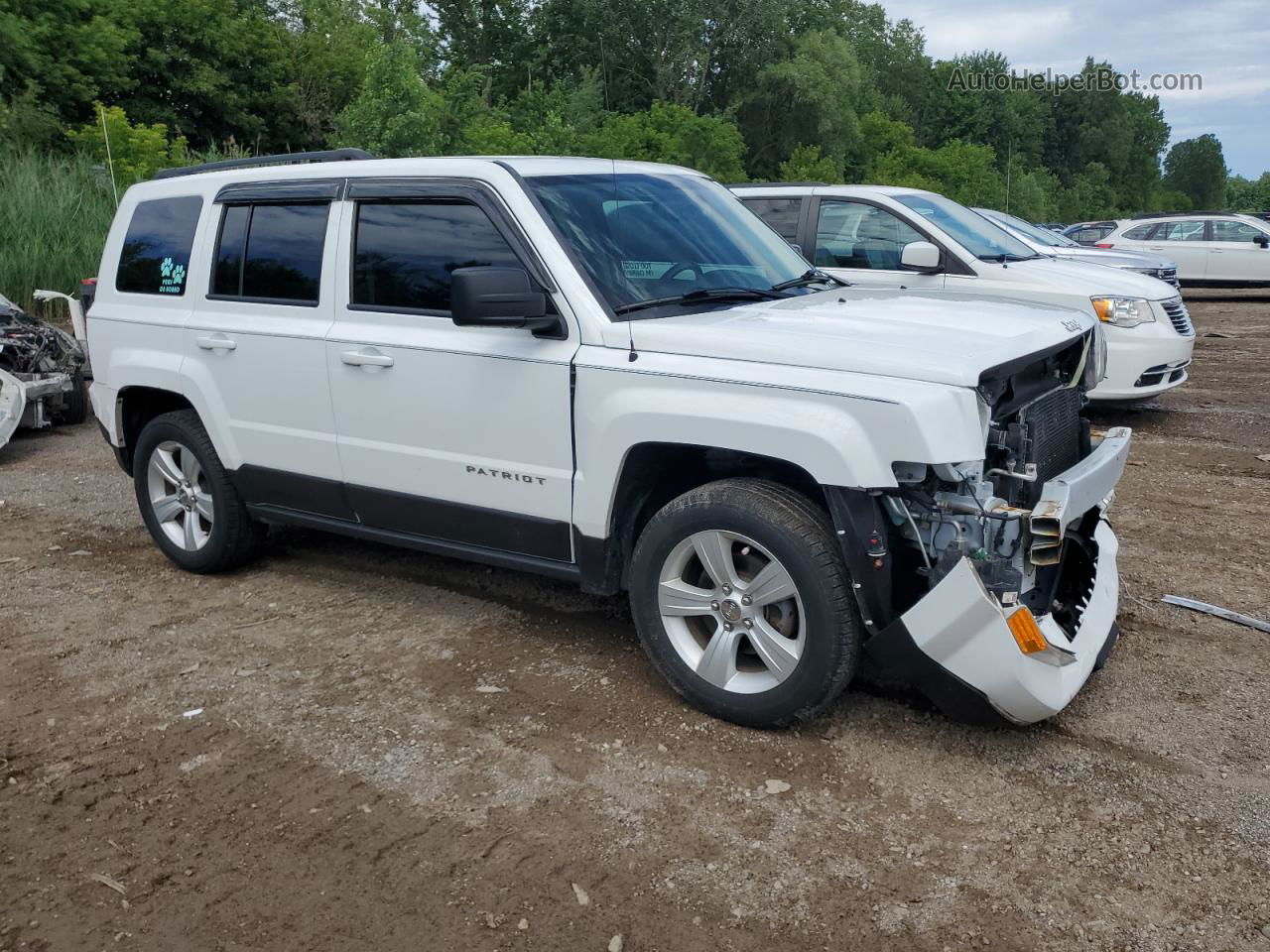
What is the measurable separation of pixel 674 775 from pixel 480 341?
1835mm

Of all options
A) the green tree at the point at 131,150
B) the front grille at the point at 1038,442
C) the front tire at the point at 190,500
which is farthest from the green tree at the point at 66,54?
the front grille at the point at 1038,442

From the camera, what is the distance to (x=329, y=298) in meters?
4.98

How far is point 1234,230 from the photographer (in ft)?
65.1

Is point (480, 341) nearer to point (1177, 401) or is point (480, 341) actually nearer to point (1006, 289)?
point (1006, 289)

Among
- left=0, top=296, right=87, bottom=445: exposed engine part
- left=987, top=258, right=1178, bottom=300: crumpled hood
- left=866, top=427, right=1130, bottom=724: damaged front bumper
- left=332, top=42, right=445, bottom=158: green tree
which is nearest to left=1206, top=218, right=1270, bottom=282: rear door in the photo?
left=987, top=258, right=1178, bottom=300: crumpled hood

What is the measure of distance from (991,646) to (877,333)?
44.0 inches

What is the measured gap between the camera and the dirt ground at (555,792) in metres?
3.06

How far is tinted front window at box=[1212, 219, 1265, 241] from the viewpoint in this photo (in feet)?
64.8

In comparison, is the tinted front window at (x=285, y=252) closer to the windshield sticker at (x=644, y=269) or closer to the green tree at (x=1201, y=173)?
the windshield sticker at (x=644, y=269)

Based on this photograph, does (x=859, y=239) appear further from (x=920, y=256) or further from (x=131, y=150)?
(x=131, y=150)

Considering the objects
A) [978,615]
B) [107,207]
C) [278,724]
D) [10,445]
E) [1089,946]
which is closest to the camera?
[1089,946]

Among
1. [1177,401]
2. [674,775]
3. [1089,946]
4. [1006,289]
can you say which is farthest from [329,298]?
[1177,401]

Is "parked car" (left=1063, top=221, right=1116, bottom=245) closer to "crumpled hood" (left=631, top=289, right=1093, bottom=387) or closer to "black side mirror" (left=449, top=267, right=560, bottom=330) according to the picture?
"crumpled hood" (left=631, top=289, right=1093, bottom=387)

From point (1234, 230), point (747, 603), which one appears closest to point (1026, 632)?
point (747, 603)
